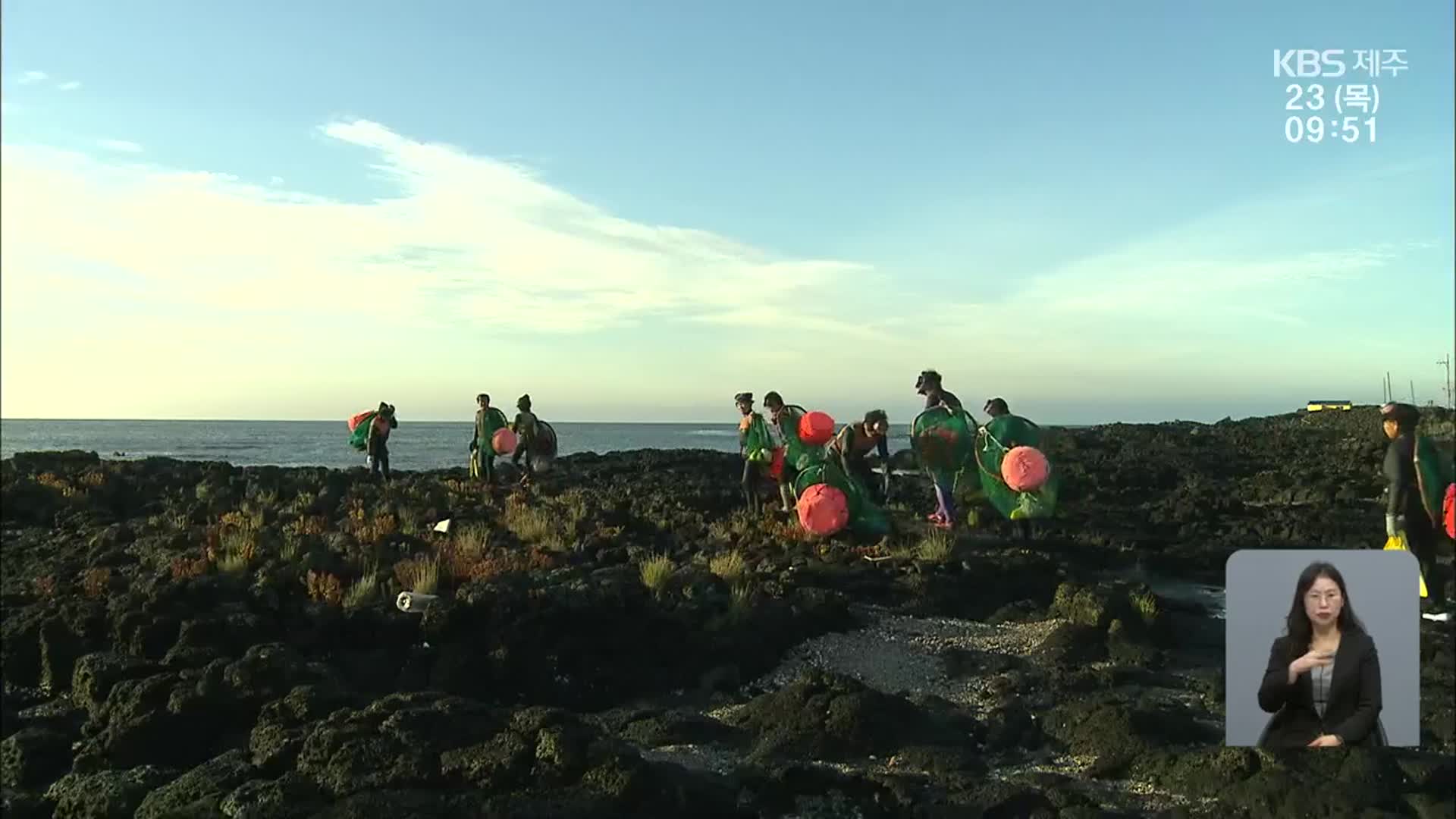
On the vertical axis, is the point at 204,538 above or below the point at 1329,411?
below

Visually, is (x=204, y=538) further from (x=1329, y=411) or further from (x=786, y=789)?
(x=1329, y=411)

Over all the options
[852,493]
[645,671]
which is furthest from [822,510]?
[645,671]

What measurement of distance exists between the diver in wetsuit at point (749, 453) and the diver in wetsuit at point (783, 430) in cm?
31

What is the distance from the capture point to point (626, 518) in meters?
16.7

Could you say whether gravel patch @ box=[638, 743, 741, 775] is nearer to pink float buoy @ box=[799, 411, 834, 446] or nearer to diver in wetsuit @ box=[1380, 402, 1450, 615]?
diver in wetsuit @ box=[1380, 402, 1450, 615]

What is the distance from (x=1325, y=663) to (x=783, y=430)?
10.6m

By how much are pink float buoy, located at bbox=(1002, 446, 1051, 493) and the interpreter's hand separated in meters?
8.20

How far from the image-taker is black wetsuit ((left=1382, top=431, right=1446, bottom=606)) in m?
7.81

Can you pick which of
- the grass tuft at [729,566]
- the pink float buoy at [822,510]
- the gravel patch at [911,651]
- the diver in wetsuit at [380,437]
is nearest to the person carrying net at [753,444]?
the pink float buoy at [822,510]

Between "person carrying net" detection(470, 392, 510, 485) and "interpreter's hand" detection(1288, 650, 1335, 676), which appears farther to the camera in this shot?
"person carrying net" detection(470, 392, 510, 485)

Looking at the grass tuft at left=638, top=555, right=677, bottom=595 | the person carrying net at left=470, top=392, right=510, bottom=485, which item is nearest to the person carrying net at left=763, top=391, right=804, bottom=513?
the grass tuft at left=638, top=555, right=677, bottom=595

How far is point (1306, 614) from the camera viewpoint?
191 inches

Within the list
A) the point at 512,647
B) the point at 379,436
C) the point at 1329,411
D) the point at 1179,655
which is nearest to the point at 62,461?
the point at 379,436

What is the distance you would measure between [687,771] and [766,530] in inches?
364
